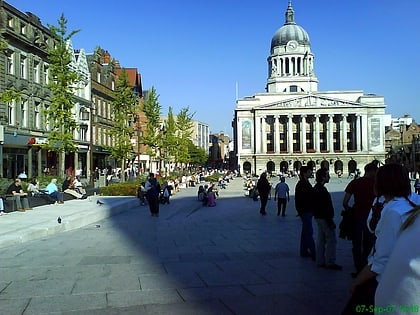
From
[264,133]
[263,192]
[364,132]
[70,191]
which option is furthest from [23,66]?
[364,132]

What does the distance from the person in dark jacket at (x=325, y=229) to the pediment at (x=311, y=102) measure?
10702cm

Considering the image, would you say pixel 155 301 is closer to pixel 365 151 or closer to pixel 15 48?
pixel 15 48

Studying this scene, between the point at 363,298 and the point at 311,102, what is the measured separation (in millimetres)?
113542

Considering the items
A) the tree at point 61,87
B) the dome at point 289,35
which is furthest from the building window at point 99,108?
the dome at point 289,35

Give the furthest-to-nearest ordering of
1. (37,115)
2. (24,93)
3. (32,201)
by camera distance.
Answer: (37,115) → (24,93) → (32,201)

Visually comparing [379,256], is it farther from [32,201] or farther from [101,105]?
[101,105]

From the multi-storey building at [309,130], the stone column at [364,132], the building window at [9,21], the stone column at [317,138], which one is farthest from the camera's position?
the stone column at [317,138]

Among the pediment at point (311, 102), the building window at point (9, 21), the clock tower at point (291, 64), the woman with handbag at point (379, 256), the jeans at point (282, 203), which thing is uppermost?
the clock tower at point (291, 64)

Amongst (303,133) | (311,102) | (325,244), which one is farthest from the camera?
(303,133)

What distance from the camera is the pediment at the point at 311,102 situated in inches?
4444

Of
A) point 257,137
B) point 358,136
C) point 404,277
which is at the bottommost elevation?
point 404,277

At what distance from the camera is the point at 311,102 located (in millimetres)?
113312

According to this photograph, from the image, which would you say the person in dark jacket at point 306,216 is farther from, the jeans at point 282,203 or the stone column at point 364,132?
the stone column at point 364,132

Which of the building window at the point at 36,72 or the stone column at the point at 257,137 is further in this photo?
the stone column at the point at 257,137
